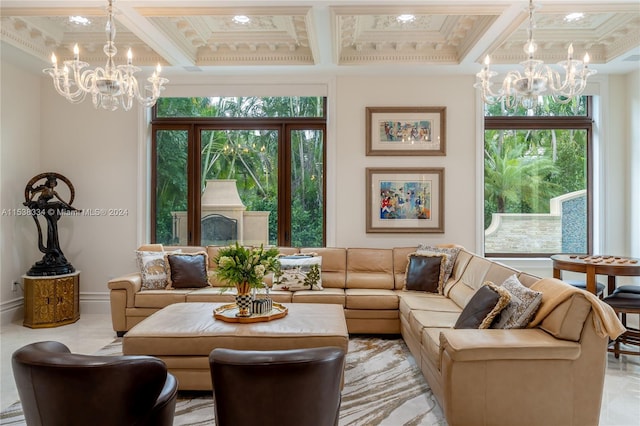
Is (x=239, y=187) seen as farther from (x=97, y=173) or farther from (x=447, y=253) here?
(x=447, y=253)

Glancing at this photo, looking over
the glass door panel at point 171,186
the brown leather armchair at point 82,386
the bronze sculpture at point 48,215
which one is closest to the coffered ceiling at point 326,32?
the glass door panel at point 171,186

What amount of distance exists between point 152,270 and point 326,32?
307 cm

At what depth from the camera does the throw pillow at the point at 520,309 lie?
2.52 metres

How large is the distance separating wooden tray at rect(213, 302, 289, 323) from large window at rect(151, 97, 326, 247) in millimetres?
2063

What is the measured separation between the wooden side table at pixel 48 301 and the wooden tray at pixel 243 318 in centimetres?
246

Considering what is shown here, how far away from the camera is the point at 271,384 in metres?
1.50

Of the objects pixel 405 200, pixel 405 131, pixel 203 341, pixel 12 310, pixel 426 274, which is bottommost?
pixel 12 310

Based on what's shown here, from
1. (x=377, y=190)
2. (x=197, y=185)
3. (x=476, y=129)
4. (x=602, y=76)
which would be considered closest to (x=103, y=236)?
(x=197, y=185)

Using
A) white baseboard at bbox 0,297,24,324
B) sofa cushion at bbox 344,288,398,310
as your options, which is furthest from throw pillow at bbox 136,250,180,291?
sofa cushion at bbox 344,288,398,310

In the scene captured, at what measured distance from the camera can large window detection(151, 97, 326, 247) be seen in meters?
5.44

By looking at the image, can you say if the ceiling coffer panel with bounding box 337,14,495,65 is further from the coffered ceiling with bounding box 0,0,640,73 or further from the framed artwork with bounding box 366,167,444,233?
the framed artwork with bounding box 366,167,444,233

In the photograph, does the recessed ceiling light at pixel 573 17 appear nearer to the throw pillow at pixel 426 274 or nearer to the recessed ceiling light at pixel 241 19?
the throw pillow at pixel 426 274

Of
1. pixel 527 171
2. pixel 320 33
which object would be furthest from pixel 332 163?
pixel 527 171

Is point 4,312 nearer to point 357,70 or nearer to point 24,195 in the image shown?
point 24,195
